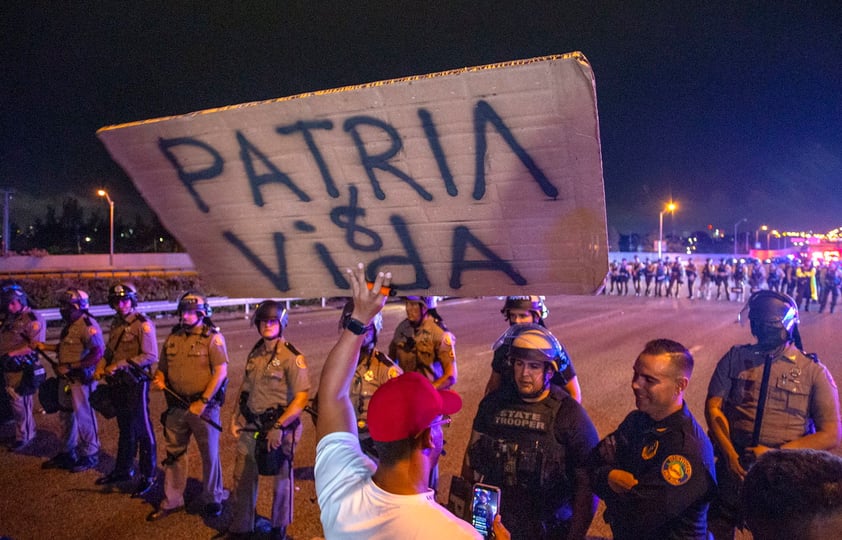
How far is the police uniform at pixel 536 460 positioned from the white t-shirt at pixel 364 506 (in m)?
1.20

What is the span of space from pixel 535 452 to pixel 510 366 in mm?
577

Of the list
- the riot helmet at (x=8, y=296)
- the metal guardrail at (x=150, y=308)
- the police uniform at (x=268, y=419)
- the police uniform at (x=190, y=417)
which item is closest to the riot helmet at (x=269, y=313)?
the police uniform at (x=268, y=419)

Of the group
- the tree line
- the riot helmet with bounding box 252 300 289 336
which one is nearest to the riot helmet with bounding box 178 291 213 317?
the riot helmet with bounding box 252 300 289 336

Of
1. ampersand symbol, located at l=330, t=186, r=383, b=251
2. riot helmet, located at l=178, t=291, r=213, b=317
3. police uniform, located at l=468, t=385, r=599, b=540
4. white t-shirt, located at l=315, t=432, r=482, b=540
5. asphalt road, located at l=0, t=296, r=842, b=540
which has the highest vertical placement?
ampersand symbol, located at l=330, t=186, r=383, b=251

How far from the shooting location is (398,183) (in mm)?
1786

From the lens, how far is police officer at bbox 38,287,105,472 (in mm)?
5973

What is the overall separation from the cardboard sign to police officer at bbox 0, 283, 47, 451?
5933mm

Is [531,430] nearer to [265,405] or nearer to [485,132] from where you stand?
[485,132]

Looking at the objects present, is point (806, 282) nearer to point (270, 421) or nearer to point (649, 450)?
point (649, 450)

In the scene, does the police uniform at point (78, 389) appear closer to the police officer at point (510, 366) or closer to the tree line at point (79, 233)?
the police officer at point (510, 366)

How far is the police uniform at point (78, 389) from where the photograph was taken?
19.6 ft

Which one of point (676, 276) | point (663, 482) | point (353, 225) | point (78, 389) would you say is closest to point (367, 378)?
point (663, 482)

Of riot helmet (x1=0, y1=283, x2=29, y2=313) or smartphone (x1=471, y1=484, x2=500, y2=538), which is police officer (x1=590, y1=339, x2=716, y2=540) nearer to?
smartphone (x1=471, y1=484, x2=500, y2=538)

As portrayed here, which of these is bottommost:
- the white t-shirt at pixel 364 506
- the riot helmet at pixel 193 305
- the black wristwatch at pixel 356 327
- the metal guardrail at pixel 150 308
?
the metal guardrail at pixel 150 308
